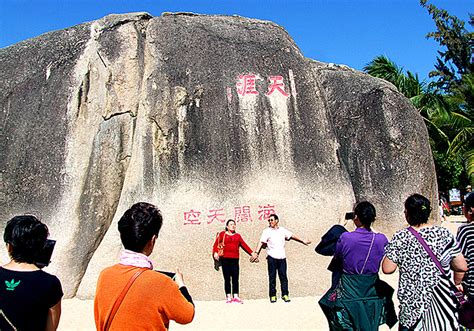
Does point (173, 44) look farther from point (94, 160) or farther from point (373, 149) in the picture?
point (373, 149)

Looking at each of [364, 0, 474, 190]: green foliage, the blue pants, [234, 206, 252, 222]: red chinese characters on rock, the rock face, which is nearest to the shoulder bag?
the rock face

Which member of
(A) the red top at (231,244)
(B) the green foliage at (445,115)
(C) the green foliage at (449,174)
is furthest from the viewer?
(C) the green foliage at (449,174)

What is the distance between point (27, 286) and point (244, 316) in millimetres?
4268

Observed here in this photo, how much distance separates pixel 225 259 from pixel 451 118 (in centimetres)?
1291

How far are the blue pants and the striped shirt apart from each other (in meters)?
3.68

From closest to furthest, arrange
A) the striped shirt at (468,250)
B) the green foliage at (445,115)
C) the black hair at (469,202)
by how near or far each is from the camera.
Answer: the striped shirt at (468,250)
the black hair at (469,202)
the green foliage at (445,115)

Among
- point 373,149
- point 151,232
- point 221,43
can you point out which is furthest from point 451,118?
point 151,232

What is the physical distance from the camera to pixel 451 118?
17203mm

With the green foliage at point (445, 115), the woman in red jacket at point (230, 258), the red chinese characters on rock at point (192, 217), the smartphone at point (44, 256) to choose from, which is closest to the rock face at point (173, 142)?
the red chinese characters on rock at point (192, 217)

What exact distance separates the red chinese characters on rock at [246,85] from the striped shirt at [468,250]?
15.4 feet

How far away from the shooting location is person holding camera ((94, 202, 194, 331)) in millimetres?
2006

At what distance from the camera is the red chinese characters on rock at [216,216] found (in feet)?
23.3

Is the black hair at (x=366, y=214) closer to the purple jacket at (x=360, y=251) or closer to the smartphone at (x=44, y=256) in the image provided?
the purple jacket at (x=360, y=251)

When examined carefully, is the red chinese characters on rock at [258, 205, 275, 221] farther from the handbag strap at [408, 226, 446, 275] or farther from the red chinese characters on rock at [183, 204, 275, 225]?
the handbag strap at [408, 226, 446, 275]
